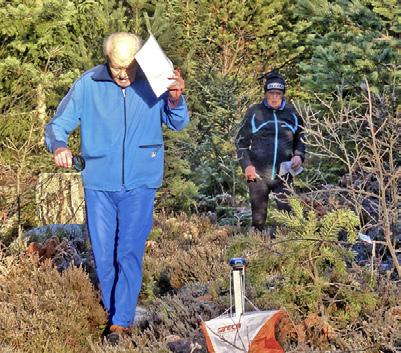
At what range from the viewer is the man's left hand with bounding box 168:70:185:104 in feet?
14.2

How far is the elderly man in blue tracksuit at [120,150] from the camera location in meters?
4.54

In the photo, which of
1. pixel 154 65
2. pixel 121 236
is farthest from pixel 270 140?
pixel 154 65

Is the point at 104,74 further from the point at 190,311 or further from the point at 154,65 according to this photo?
the point at 190,311

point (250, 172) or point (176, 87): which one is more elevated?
point (176, 87)

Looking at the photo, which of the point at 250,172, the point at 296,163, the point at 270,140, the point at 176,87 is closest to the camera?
the point at 176,87

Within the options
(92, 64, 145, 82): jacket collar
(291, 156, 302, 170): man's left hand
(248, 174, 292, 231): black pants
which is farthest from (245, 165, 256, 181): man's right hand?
(92, 64, 145, 82): jacket collar

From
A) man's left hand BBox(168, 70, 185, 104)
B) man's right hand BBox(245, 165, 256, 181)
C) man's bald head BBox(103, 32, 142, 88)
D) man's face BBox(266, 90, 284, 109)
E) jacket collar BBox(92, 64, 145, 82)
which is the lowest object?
man's right hand BBox(245, 165, 256, 181)

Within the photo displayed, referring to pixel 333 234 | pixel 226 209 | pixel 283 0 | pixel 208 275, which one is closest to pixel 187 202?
pixel 226 209

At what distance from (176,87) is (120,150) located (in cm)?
55

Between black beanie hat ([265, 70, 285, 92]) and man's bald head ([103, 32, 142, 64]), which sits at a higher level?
man's bald head ([103, 32, 142, 64])

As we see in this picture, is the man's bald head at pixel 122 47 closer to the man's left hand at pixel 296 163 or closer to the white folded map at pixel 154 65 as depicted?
the white folded map at pixel 154 65

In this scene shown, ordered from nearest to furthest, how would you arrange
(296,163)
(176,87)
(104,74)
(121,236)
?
(176,87) → (104,74) → (121,236) → (296,163)

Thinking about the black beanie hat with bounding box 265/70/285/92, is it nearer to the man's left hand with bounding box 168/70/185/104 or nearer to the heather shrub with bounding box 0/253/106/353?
the man's left hand with bounding box 168/70/185/104

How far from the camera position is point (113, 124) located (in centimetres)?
455
